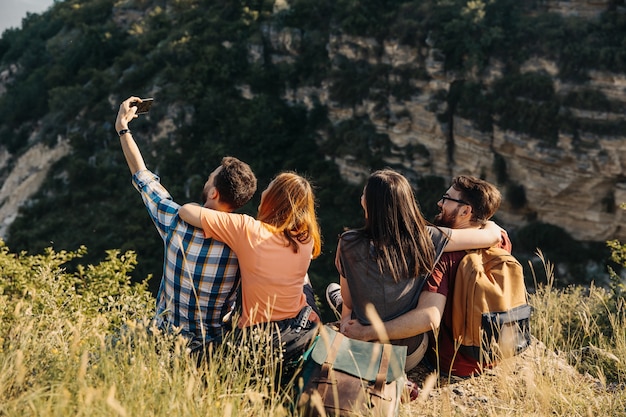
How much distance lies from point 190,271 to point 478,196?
→ 1.61 metres

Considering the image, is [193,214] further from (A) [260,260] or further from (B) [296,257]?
(B) [296,257]

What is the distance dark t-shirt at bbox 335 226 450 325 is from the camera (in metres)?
2.93

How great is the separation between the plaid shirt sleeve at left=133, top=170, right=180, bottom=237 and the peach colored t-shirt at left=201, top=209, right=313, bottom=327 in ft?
0.80

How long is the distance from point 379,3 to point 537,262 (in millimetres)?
11602

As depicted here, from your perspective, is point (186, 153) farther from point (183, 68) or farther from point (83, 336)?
point (83, 336)

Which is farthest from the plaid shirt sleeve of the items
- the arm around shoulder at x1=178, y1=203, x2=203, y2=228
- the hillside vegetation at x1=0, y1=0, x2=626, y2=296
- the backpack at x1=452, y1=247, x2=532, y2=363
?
the hillside vegetation at x1=0, y1=0, x2=626, y2=296

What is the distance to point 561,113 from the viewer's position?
1772 cm

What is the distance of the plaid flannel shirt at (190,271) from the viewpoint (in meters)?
2.97

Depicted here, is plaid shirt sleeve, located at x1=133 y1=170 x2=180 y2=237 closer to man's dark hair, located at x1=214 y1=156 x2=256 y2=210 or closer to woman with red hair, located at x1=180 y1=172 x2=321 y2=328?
woman with red hair, located at x1=180 y1=172 x2=321 y2=328

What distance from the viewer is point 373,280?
2.95 metres

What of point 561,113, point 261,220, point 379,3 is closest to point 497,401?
point 261,220

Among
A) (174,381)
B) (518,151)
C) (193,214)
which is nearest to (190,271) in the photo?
(193,214)

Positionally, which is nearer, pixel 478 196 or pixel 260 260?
pixel 260 260

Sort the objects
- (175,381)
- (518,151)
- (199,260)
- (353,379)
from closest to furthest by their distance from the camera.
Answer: (175,381) → (353,379) → (199,260) → (518,151)
